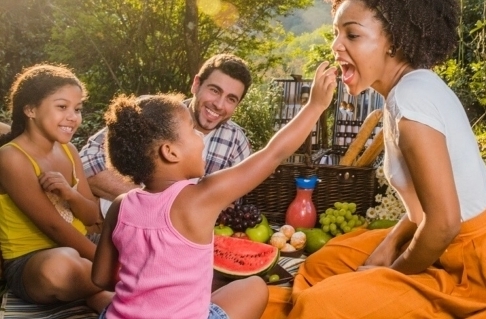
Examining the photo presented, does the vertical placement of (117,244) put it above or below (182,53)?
below

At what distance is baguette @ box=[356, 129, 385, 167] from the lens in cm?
395

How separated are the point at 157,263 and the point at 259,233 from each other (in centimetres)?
182

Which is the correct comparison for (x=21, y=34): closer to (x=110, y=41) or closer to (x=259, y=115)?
(x=110, y=41)

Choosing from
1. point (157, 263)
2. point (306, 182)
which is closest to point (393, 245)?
point (157, 263)

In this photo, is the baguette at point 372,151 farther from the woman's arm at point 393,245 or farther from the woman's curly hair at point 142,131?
the woman's curly hair at point 142,131

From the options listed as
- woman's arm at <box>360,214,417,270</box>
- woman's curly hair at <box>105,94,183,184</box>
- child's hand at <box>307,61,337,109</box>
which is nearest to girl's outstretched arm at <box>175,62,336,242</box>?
child's hand at <box>307,61,337,109</box>

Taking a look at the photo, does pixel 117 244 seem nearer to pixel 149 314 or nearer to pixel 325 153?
pixel 149 314

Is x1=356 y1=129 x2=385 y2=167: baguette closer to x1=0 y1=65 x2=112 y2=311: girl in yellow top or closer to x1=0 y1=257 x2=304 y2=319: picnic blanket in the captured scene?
x1=0 y1=65 x2=112 y2=311: girl in yellow top

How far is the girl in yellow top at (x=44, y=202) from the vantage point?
2.76 meters

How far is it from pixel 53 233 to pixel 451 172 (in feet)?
5.85

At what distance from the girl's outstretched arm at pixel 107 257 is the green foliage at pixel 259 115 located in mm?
4862

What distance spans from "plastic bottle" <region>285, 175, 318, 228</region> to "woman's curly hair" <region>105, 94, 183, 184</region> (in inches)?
82.6

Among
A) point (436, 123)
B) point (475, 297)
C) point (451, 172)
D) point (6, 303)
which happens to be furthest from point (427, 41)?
point (6, 303)

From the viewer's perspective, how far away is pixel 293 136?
2.08 metres
